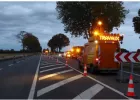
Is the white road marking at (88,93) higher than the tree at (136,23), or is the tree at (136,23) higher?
the tree at (136,23)

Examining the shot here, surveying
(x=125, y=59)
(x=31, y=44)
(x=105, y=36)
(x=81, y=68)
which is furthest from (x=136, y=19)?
(x=31, y=44)

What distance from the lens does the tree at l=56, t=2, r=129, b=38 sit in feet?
182

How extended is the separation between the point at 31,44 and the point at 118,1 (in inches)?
5656

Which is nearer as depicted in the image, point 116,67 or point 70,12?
point 116,67

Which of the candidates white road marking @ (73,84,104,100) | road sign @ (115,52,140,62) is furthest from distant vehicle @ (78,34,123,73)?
white road marking @ (73,84,104,100)

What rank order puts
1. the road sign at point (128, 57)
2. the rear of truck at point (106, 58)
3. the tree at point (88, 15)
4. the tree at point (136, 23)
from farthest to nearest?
the tree at point (88, 15) < the tree at point (136, 23) < the rear of truck at point (106, 58) < the road sign at point (128, 57)

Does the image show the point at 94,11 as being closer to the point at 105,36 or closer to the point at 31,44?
the point at 105,36

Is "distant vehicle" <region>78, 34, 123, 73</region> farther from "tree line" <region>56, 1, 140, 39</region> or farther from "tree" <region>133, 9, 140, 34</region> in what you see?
"tree line" <region>56, 1, 140, 39</region>

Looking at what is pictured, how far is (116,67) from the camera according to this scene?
24109mm

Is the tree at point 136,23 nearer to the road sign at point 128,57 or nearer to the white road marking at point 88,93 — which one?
the road sign at point 128,57

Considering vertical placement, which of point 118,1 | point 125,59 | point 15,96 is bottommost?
point 15,96

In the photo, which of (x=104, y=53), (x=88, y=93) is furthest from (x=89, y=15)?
(x=88, y=93)

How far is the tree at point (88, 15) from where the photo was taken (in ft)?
182

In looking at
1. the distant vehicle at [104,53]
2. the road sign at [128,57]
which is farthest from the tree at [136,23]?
the road sign at [128,57]
